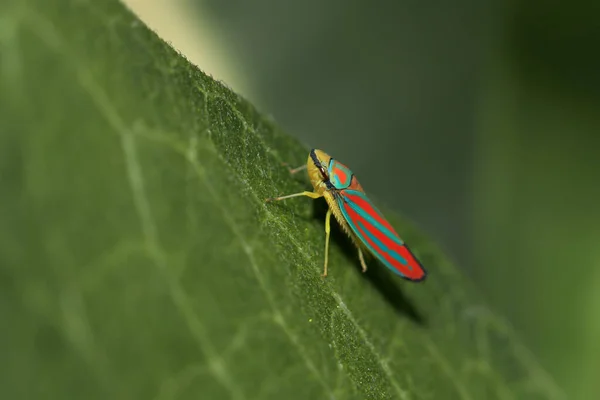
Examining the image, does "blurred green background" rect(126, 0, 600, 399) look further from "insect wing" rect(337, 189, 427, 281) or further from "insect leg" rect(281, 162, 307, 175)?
"insect wing" rect(337, 189, 427, 281)

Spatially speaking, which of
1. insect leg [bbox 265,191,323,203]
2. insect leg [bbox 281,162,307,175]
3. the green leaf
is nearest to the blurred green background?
insect leg [bbox 281,162,307,175]

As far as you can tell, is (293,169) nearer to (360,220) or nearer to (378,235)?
(360,220)

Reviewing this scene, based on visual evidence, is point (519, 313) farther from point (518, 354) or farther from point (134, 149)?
point (134, 149)

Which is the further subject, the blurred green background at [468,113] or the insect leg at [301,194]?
the blurred green background at [468,113]

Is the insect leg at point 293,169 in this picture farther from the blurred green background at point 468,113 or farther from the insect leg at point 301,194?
the blurred green background at point 468,113

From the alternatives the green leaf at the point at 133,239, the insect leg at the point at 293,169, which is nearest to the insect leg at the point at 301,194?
the insect leg at the point at 293,169

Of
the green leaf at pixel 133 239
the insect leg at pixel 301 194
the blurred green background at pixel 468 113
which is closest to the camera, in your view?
the green leaf at pixel 133 239

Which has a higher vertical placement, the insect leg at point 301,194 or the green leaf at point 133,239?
the insect leg at point 301,194
